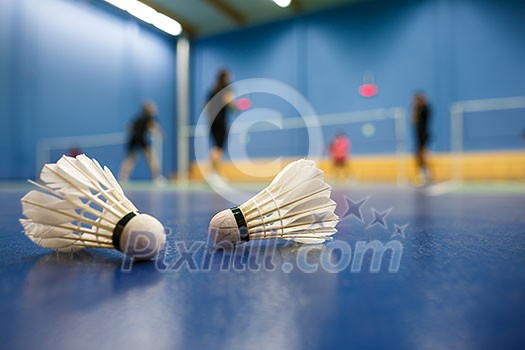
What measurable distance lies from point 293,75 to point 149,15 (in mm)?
3592

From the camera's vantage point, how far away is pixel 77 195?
564mm

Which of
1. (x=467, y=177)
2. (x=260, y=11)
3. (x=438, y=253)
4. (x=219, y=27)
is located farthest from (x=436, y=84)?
(x=438, y=253)

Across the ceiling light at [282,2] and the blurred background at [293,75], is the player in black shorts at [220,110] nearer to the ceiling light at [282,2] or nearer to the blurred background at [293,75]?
the blurred background at [293,75]

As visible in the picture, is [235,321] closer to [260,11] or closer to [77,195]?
[77,195]

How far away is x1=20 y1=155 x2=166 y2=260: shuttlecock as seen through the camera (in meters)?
0.56

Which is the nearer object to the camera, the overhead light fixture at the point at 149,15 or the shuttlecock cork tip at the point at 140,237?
the shuttlecock cork tip at the point at 140,237

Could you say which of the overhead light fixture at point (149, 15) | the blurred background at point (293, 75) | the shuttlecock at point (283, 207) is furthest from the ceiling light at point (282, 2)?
the shuttlecock at point (283, 207)

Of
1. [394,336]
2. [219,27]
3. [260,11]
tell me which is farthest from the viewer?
[219,27]

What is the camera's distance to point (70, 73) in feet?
26.7

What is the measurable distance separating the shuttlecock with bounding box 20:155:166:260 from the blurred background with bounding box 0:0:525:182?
6.16m

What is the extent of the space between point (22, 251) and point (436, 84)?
851 centimetres

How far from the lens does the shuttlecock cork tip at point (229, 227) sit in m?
0.67

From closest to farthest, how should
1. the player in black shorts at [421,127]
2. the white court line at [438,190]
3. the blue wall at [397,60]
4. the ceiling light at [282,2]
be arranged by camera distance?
1. the white court line at [438,190]
2. the player in black shorts at [421,127]
3. the blue wall at [397,60]
4. the ceiling light at [282,2]

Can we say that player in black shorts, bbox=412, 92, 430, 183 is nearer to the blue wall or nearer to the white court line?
the white court line
